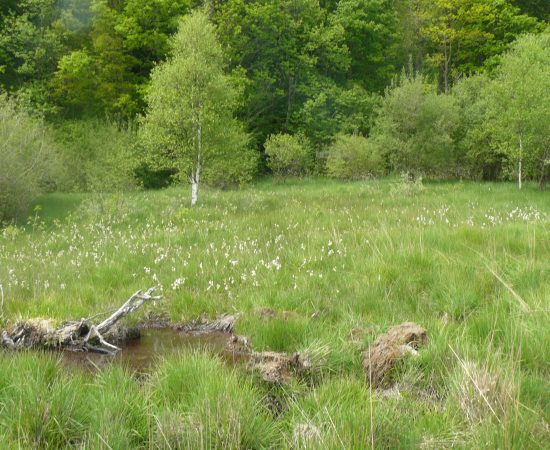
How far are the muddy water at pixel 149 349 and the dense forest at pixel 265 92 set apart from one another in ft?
39.8

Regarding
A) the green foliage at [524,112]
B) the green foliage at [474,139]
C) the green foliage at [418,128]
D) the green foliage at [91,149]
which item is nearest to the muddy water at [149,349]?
the green foliage at [524,112]

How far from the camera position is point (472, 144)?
94.0 feet

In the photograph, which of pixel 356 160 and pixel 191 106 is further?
pixel 356 160

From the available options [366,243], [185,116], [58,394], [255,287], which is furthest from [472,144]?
[58,394]

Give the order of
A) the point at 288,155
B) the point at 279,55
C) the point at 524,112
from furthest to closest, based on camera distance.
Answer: the point at 279,55 < the point at 288,155 < the point at 524,112

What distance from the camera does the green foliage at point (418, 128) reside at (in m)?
28.4

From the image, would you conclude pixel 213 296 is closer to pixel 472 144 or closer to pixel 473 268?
pixel 473 268

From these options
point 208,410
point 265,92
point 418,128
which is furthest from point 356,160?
point 208,410

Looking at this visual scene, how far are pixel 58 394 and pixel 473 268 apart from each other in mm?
5236

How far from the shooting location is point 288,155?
31.8 meters

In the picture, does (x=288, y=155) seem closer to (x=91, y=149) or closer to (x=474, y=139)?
(x=474, y=139)

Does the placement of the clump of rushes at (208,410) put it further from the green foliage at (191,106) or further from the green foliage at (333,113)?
the green foliage at (333,113)

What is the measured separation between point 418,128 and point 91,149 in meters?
21.3

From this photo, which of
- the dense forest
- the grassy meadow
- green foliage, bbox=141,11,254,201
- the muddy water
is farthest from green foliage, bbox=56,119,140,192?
the muddy water
